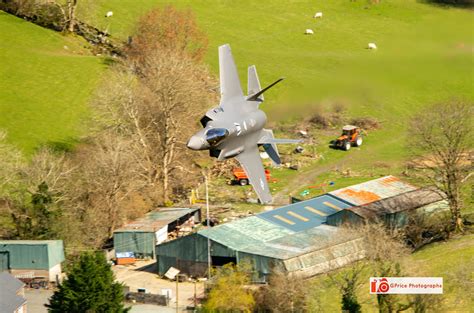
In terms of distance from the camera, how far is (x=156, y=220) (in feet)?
387

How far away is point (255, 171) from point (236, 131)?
14.5 feet

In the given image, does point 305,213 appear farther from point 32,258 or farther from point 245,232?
point 32,258

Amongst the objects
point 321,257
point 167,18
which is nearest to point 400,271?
point 321,257

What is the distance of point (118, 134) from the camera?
12762cm

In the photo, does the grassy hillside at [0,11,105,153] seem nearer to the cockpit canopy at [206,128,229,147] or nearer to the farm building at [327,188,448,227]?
the farm building at [327,188,448,227]

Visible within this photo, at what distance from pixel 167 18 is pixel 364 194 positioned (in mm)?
46561

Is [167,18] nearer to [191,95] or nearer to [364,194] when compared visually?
[191,95]

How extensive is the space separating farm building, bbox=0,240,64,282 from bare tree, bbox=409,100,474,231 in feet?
131

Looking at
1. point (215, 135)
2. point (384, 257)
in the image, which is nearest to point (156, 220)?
point (384, 257)

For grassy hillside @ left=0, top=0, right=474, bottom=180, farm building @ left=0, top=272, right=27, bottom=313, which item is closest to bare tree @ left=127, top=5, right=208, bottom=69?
grassy hillside @ left=0, top=0, right=474, bottom=180

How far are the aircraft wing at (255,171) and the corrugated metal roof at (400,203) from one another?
4571 cm

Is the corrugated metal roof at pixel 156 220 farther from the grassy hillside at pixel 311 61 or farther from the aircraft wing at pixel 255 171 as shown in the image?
the aircraft wing at pixel 255 171

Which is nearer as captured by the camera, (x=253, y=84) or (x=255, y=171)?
(x=255, y=171)

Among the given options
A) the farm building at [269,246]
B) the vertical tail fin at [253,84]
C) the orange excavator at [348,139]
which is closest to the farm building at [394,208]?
the farm building at [269,246]
